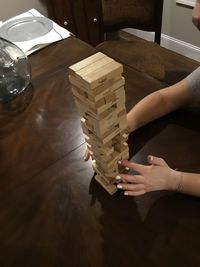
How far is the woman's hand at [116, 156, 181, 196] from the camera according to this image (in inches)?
28.9

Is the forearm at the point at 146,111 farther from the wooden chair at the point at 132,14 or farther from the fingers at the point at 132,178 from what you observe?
the wooden chair at the point at 132,14

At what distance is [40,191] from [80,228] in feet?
0.53

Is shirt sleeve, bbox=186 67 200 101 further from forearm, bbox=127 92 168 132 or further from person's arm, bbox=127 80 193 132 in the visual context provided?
forearm, bbox=127 92 168 132

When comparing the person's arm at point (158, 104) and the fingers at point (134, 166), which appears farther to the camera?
the person's arm at point (158, 104)

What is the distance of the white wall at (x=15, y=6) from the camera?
2.35m

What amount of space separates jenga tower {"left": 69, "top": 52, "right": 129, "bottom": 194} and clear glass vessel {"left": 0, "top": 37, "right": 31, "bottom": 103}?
533 millimetres

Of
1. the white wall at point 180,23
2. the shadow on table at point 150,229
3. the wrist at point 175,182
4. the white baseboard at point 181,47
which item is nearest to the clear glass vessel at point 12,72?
the shadow on table at point 150,229

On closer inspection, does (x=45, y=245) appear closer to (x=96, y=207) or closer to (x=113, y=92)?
(x=96, y=207)

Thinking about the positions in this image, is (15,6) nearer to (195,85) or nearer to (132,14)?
(132,14)

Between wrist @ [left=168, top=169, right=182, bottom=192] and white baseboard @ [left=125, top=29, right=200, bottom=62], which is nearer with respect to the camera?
wrist @ [left=168, top=169, right=182, bottom=192]

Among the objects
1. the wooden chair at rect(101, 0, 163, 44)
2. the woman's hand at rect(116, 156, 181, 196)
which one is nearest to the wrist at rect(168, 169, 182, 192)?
the woman's hand at rect(116, 156, 181, 196)

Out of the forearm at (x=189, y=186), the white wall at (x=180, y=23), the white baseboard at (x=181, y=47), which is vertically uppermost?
the forearm at (x=189, y=186)

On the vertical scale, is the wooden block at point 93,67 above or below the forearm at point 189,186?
above

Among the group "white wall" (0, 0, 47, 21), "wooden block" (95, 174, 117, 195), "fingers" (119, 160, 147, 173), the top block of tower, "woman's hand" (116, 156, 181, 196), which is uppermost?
the top block of tower
